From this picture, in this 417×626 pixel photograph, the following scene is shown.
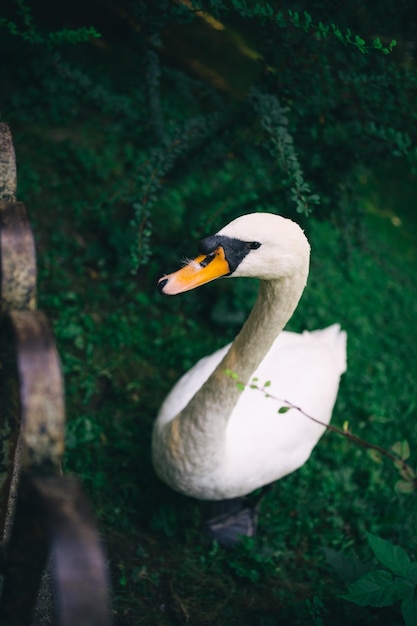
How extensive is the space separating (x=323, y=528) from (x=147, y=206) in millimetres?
1858

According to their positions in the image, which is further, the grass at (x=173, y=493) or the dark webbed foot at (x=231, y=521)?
the dark webbed foot at (x=231, y=521)

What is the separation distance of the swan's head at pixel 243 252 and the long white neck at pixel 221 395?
0.13 meters

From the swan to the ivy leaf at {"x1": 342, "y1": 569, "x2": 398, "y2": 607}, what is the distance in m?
0.65

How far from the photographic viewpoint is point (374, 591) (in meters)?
1.87

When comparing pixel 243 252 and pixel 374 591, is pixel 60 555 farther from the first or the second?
pixel 374 591

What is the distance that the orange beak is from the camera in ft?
5.53

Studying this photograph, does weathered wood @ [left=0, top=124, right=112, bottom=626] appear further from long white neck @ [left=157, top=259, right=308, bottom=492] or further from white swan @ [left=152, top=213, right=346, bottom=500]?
long white neck @ [left=157, top=259, right=308, bottom=492]

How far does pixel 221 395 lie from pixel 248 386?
0.95ft

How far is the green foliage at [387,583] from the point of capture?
1.83 m

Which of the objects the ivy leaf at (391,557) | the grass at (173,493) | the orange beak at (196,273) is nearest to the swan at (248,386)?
the orange beak at (196,273)

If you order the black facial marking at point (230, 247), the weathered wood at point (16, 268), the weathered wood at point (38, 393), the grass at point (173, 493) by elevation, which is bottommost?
the grass at point (173, 493)

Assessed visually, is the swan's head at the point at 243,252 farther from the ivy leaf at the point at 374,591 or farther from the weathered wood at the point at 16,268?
the ivy leaf at the point at 374,591

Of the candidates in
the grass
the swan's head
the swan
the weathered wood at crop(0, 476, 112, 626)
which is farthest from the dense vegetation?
the weathered wood at crop(0, 476, 112, 626)

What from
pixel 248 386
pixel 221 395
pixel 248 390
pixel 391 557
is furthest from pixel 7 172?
pixel 391 557
